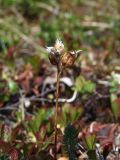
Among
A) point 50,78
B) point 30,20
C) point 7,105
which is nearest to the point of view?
point 7,105

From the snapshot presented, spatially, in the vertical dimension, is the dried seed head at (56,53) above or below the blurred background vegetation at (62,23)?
below

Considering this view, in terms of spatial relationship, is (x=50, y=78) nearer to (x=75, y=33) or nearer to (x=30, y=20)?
(x=75, y=33)

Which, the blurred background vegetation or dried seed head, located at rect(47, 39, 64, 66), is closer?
dried seed head, located at rect(47, 39, 64, 66)

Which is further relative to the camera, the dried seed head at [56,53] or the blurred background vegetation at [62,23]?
the blurred background vegetation at [62,23]

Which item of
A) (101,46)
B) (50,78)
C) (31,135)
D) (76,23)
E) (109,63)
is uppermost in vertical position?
(76,23)

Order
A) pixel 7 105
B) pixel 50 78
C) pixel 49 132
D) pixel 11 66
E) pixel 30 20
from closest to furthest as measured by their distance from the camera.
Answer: pixel 49 132 < pixel 7 105 < pixel 50 78 < pixel 11 66 < pixel 30 20

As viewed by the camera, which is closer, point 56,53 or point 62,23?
point 56,53

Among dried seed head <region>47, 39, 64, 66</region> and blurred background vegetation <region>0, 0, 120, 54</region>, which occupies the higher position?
blurred background vegetation <region>0, 0, 120, 54</region>

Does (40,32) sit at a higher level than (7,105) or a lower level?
higher

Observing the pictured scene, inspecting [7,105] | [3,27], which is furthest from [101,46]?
[7,105]

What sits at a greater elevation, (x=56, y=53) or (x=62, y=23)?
(x=62, y=23)

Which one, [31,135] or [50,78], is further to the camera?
[50,78]
